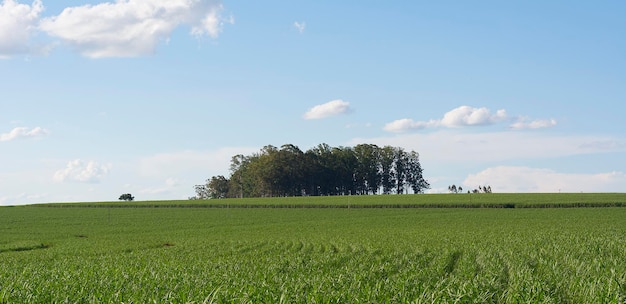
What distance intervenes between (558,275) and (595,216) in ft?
196

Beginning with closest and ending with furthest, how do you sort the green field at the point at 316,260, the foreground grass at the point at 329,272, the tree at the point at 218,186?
the foreground grass at the point at 329,272 → the green field at the point at 316,260 → the tree at the point at 218,186

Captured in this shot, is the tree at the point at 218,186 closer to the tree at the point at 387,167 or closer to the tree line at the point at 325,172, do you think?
the tree line at the point at 325,172

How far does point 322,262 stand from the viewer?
21.2 meters

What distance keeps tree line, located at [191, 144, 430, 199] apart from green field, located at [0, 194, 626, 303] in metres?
59.7

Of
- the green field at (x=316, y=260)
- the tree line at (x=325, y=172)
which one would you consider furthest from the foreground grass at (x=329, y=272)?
the tree line at (x=325, y=172)

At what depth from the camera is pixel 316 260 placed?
22.1 metres

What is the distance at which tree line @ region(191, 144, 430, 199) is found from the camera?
167 metres

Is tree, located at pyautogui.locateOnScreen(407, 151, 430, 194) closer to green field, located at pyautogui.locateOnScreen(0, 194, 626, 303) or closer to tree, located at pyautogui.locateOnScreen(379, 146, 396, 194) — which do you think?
tree, located at pyautogui.locateOnScreen(379, 146, 396, 194)

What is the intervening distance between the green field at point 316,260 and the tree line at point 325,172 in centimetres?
5970

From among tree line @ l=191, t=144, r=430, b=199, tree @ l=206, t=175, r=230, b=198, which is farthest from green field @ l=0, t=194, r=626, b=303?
tree @ l=206, t=175, r=230, b=198

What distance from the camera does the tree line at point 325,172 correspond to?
16688 centimetres

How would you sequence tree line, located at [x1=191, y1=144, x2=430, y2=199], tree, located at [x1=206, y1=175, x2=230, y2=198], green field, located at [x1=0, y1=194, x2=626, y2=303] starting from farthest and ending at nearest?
tree, located at [x1=206, y1=175, x2=230, y2=198] < tree line, located at [x1=191, y1=144, x2=430, y2=199] < green field, located at [x1=0, y1=194, x2=626, y2=303]

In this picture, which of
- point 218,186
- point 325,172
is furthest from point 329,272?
point 218,186

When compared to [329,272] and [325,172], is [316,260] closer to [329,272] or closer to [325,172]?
[329,272]
